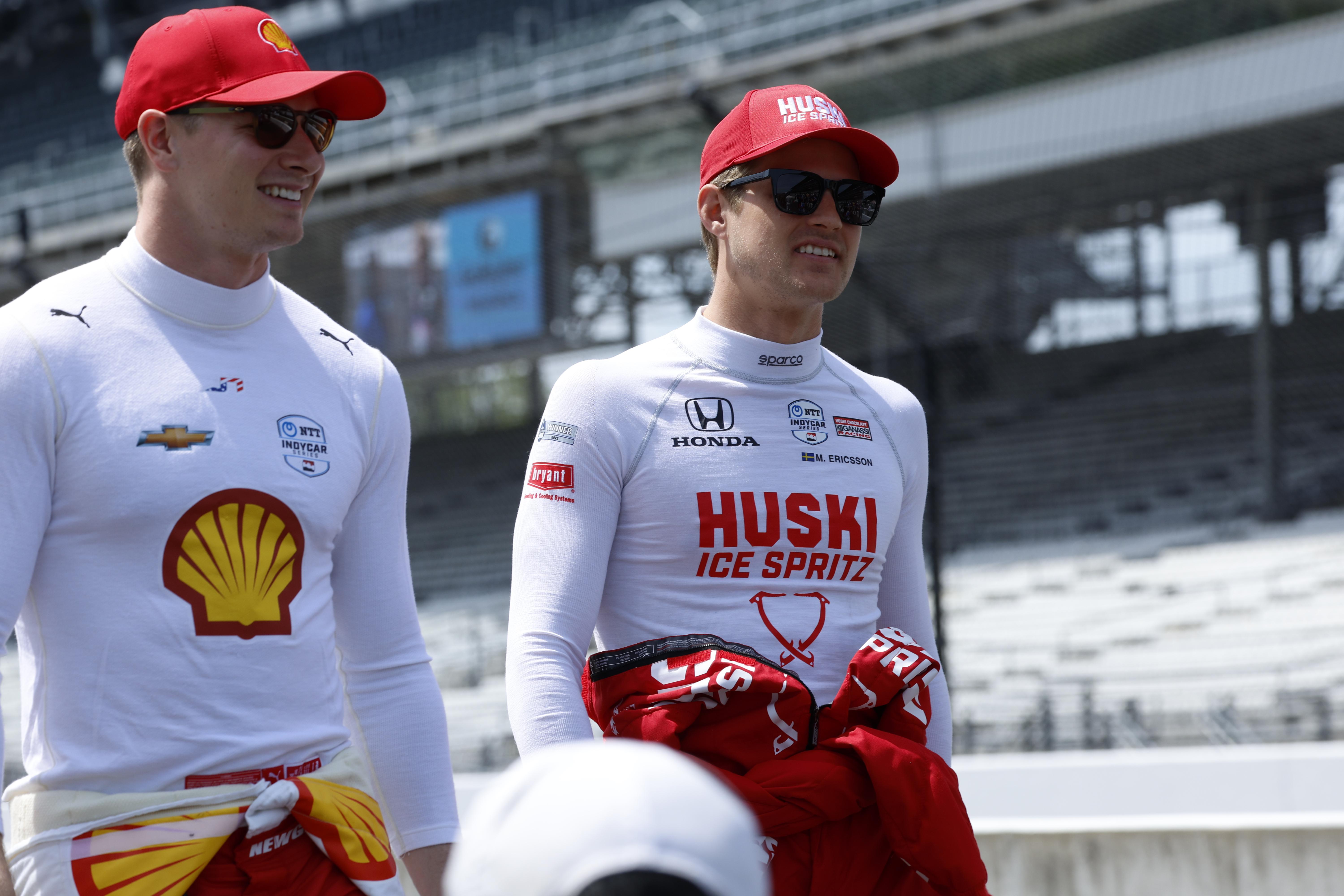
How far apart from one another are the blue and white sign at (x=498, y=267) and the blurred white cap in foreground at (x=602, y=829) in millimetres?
14100

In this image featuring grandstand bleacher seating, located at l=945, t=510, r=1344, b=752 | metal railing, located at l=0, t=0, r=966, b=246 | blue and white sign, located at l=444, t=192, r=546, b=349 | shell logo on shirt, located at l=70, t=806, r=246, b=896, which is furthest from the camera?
metal railing, located at l=0, t=0, r=966, b=246

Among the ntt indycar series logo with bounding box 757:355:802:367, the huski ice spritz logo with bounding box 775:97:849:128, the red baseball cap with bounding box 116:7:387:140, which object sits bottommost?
the ntt indycar series logo with bounding box 757:355:802:367

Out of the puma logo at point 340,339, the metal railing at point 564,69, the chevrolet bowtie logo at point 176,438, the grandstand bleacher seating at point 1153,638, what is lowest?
the grandstand bleacher seating at point 1153,638

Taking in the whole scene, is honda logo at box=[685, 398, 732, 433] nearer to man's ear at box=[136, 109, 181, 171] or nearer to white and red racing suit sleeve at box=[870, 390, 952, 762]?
white and red racing suit sleeve at box=[870, 390, 952, 762]

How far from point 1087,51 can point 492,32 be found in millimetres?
10716

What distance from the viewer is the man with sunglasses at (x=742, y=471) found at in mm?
2000

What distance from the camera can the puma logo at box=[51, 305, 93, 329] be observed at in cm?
175

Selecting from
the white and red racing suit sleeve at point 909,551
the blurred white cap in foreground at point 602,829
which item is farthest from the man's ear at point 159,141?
the blurred white cap in foreground at point 602,829

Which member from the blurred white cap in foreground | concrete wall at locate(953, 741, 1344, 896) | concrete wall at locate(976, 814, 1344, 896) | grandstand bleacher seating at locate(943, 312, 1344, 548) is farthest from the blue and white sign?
the blurred white cap in foreground

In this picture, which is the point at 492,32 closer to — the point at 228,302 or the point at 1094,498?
the point at 1094,498

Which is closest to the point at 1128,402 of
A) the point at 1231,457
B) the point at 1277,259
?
the point at 1231,457

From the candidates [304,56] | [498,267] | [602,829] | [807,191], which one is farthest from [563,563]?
[304,56]

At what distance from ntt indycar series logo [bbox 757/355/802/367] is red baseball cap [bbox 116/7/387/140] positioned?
0.71m

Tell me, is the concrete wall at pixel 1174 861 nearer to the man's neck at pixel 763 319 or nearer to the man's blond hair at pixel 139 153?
the man's neck at pixel 763 319
